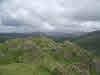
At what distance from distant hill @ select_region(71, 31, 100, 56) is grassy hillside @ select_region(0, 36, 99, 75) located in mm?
27

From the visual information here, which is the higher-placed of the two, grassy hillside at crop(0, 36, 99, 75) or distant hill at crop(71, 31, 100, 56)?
distant hill at crop(71, 31, 100, 56)

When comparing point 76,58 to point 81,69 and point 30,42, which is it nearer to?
point 81,69

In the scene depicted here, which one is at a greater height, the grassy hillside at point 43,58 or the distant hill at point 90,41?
the distant hill at point 90,41

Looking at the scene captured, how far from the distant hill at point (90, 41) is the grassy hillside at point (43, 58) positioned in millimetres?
27

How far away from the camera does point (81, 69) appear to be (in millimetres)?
277

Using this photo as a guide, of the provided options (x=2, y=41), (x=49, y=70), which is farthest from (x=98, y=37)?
(x=2, y=41)

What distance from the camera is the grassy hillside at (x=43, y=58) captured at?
25cm

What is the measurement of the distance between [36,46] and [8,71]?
10 cm

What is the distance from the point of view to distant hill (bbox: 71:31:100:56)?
345 mm

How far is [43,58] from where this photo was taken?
0.27 m

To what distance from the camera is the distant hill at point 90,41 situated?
1.13ft

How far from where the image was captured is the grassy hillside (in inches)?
10.0

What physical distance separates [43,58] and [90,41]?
203mm

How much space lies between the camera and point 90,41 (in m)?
0.37
